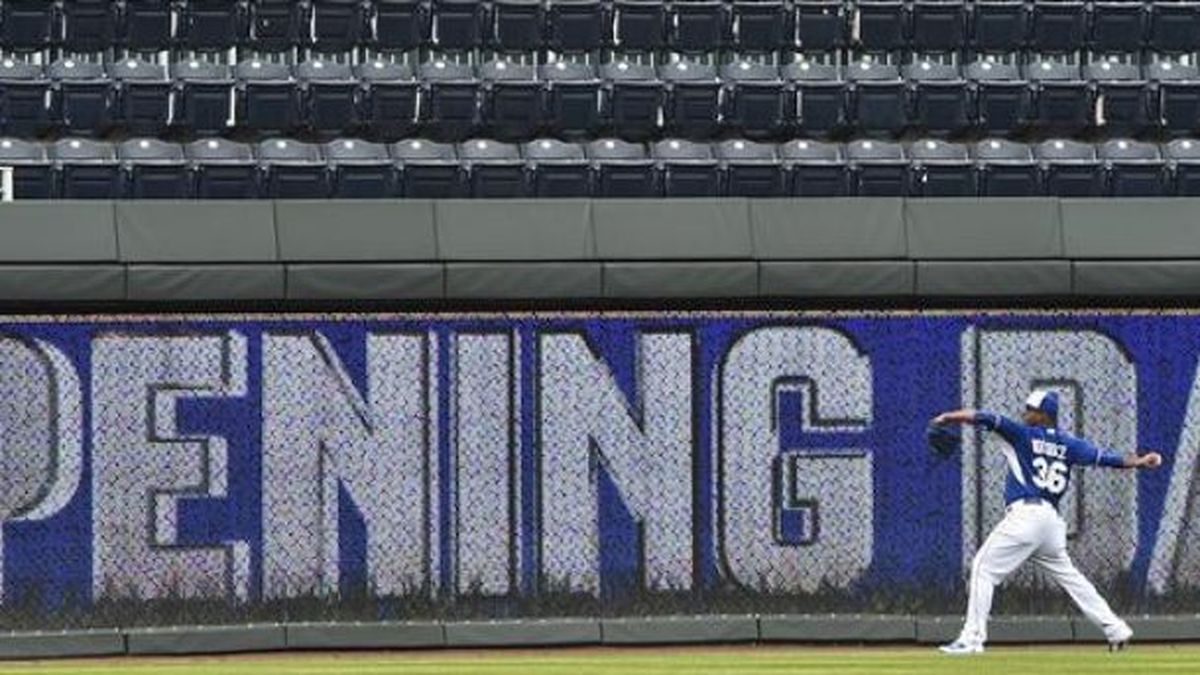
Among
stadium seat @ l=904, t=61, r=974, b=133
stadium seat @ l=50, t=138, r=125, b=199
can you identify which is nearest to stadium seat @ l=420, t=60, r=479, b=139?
stadium seat @ l=50, t=138, r=125, b=199

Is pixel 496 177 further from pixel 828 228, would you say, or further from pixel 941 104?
pixel 941 104

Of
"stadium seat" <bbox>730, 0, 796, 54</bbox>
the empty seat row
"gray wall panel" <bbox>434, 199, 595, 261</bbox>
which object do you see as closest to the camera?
"gray wall panel" <bbox>434, 199, 595, 261</bbox>

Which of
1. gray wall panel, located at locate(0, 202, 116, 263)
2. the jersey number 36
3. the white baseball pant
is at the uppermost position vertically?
gray wall panel, located at locate(0, 202, 116, 263)

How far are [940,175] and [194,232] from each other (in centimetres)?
590

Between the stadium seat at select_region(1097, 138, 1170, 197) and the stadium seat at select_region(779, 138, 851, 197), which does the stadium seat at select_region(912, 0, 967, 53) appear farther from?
the stadium seat at select_region(779, 138, 851, 197)

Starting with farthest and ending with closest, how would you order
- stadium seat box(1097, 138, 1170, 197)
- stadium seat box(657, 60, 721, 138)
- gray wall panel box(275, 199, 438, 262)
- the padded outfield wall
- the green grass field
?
stadium seat box(657, 60, 721, 138), stadium seat box(1097, 138, 1170, 197), gray wall panel box(275, 199, 438, 262), the padded outfield wall, the green grass field

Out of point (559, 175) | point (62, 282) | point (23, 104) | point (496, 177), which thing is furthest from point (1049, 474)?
point (23, 104)

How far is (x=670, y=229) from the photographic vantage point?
16344 mm

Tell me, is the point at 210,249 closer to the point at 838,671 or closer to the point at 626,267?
the point at 626,267

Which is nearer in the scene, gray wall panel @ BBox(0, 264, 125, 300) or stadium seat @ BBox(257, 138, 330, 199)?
gray wall panel @ BBox(0, 264, 125, 300)

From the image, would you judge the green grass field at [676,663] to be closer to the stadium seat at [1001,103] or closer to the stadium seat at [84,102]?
the stadium seat at [84,102]

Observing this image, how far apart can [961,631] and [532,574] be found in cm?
256

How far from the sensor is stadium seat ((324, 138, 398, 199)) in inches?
728

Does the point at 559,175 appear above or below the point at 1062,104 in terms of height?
below
